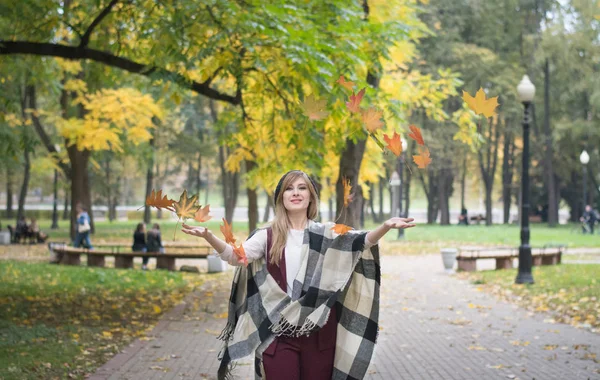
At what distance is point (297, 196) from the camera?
4895 mm

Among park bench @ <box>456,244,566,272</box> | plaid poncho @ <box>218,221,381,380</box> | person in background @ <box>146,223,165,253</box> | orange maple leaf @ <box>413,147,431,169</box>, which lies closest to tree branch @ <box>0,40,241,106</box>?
plaid poncho @ <box>218,221,381,380</box>

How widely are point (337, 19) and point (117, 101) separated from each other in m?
15.4

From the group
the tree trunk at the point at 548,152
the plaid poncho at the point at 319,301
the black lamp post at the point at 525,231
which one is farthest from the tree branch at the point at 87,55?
the tree trunk at the point at 548,152

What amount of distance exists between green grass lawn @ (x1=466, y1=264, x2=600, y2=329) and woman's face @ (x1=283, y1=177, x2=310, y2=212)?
322 inches

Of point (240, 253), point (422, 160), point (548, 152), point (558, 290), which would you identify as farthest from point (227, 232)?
point (548, 152)

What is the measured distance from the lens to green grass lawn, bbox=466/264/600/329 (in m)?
13.1

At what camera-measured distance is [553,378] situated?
829cm

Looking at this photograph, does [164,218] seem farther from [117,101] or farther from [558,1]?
[117,101]

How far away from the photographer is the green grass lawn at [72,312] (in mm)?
8656

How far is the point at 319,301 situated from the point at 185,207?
0.94 metres

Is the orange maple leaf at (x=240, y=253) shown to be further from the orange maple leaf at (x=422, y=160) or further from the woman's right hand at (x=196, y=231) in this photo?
the orange maple leaf at (x=422, y=160)

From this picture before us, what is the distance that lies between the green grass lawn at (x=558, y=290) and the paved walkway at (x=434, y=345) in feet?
1.52

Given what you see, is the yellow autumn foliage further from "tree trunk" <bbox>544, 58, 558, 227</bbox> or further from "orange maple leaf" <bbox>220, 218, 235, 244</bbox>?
"tree trunk" <bbox>544, 58, 558, 227</bbox>

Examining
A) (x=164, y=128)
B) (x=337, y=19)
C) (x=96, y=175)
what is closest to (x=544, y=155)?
(x=164, y=128)
